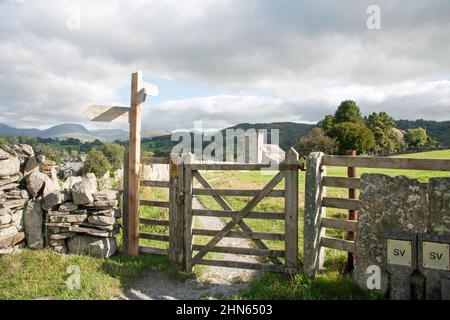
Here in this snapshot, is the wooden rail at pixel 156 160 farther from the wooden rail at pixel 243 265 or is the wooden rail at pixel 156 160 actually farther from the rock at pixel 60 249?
the rock at pixel 60 249

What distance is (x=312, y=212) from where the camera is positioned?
689 centimetres

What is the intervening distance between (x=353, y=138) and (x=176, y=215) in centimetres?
5926

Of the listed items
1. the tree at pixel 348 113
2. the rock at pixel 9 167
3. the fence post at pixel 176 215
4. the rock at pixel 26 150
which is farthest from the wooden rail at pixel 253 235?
the tree at pixel 348 113

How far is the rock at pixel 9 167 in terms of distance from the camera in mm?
8570

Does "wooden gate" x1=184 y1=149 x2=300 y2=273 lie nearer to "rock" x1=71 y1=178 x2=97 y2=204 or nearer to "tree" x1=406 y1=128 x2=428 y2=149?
"rock" x1=71 y1=178 x2=97 y2=204

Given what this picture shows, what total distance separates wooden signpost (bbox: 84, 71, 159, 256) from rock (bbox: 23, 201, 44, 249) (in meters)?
1.97

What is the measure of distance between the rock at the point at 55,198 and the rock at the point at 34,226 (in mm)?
371

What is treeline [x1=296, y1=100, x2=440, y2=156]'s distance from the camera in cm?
6022

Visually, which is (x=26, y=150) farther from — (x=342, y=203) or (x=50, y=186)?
(x=342, y=203)

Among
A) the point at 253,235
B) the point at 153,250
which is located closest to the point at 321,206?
the point at 253,235

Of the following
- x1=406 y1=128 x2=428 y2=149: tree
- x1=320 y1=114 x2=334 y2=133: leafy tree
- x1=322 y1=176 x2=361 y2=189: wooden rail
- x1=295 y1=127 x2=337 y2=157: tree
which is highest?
x1=320 y1=114 x2=334 y2=133: leafy tree

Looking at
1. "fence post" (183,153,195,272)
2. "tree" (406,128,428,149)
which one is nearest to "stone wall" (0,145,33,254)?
"fence post" (183,153,195,272)
